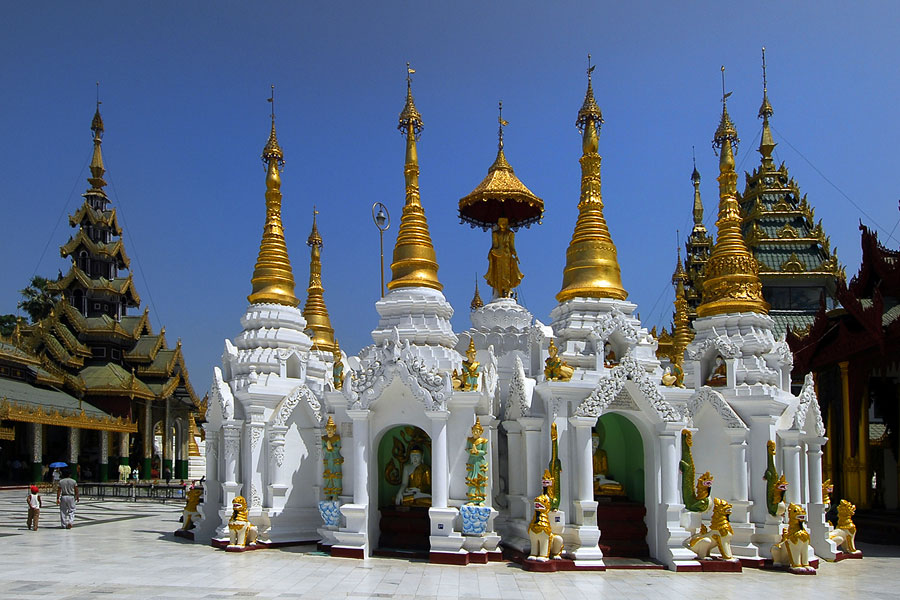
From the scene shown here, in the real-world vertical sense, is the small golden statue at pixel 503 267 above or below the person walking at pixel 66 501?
above

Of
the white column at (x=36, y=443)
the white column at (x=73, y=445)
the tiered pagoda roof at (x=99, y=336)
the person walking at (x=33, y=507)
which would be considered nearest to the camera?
the person walking at (x=33, y=507)

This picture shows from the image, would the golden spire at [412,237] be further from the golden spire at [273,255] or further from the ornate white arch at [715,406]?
the ornate white arch at [715,406]

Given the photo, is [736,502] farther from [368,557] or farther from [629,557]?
[368,557]

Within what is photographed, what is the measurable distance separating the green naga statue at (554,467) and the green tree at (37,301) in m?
43.1

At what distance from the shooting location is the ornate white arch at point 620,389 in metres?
15.3

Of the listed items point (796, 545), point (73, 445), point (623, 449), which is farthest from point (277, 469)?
point (73, 445)

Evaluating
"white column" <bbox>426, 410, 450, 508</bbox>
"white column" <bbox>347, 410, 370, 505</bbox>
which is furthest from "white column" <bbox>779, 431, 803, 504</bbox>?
"white column" <bbox>347, 410, 370, 505</bbox>

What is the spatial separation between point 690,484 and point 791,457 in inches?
117

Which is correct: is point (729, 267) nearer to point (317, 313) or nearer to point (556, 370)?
point (556, 370)

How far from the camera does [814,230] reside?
3556 cm

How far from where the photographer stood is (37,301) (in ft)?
169

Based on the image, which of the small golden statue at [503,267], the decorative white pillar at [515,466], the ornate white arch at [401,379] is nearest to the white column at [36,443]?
the small golden statue at [503,267]

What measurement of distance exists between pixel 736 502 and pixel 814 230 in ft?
73.1

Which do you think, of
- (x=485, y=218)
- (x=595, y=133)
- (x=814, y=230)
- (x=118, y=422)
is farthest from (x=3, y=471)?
(x=814, y=230)
